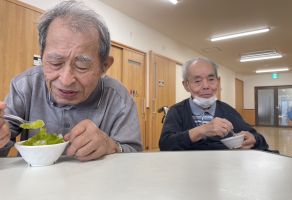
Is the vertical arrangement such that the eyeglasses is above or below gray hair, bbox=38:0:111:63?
below

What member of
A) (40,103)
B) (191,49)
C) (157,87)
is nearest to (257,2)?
(157,87)

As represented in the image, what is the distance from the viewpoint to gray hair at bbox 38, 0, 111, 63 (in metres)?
0.82

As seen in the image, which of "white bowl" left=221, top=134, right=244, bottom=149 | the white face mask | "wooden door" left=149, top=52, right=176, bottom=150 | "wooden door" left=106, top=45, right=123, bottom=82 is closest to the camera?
"white bowl" left=221, top=134, right=244, bottom=149

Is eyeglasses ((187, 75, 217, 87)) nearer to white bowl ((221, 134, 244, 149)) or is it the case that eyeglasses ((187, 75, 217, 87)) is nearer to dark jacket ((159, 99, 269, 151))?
dark jacket ((159, 99, 269, 151))

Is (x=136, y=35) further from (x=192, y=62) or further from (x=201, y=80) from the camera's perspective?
(x=201, y=80)

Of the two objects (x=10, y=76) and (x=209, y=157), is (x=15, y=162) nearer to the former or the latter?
(x=209, y=157)

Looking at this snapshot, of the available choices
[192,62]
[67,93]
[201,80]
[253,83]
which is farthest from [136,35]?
[253,83]

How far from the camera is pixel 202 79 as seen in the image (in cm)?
171

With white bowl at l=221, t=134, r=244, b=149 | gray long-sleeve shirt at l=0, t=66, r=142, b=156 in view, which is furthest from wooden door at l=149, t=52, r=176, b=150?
gray long-sleeve shirt at l=0, t=66, r=142, b=156

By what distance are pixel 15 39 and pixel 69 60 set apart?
100 inches

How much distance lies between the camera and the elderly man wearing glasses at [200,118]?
4.43 feet

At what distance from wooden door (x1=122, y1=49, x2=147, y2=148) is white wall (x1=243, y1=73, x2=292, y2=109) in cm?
951

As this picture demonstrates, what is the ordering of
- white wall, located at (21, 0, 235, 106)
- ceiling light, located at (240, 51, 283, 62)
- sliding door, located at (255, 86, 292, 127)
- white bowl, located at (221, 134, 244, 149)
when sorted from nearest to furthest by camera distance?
1. white bowl, located at (221, 134, 244, 149)
2. white wall, located at (21, 0, 235, 106)
3. ceiling light, located at (240, 51, 283, 62)
4. sliding door, located at (255, 86, 292, 127)

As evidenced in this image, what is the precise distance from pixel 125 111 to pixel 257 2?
13.6ft
